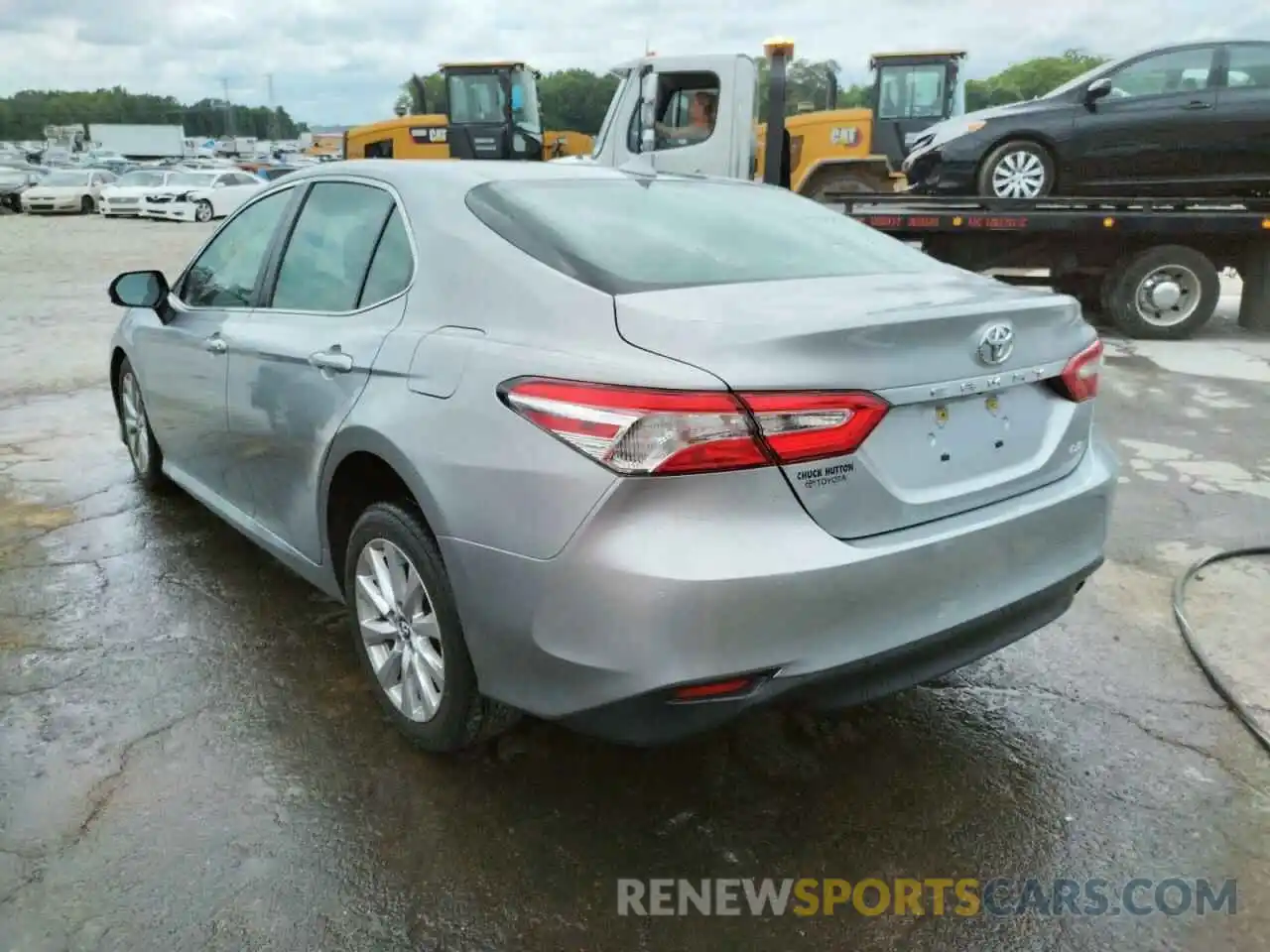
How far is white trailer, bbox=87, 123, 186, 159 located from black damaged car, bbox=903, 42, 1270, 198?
85.1m

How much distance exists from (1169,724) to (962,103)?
12.7 metres

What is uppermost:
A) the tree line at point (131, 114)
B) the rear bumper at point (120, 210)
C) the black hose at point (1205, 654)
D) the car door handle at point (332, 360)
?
the tree line at point (131, 114)

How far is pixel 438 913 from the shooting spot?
88.4 inches

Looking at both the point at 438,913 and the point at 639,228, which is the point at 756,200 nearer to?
the point at 639,228

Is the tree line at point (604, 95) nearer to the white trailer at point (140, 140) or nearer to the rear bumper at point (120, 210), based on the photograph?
the rear bumper at point (120, 210)

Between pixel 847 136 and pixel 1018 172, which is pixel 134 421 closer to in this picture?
pixel 1018 172

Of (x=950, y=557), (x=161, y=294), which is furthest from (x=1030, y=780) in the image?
(x=161, y=294)

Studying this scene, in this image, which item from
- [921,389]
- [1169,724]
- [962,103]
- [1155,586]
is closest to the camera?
[921,389]

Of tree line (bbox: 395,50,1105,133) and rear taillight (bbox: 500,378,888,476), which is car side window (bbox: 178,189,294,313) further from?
tree line (bbox: 395,50,1105,133)

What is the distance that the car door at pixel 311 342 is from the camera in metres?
2.84

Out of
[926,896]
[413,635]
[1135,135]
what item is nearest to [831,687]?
[926,896]

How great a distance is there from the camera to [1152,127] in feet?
32.2

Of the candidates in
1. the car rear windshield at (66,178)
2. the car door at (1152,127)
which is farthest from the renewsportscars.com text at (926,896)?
the car rear windshield at (66,178)

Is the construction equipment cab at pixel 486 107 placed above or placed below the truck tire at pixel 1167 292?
above
